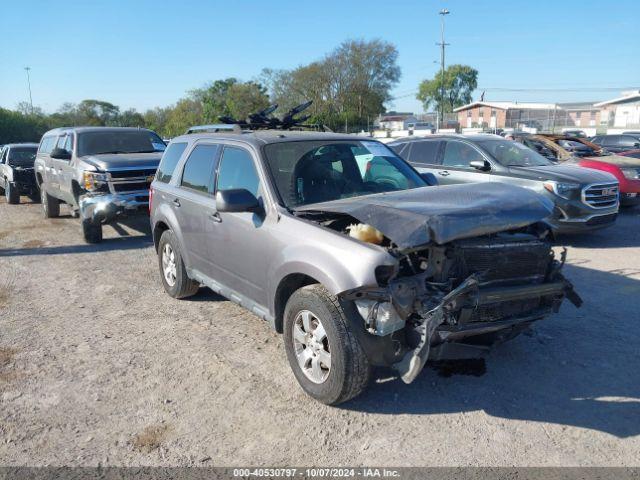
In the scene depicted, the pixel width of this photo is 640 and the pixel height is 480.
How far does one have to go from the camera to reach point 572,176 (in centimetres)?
848

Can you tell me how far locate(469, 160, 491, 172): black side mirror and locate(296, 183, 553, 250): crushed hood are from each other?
4.63 meters

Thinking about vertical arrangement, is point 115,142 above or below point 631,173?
above

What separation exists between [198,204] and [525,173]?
19.1 ft

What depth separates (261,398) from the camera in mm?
3783

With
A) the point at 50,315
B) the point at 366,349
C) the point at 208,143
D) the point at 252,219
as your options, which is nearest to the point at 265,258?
the point at 252,219

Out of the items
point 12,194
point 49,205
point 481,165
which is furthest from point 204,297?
point 12,194

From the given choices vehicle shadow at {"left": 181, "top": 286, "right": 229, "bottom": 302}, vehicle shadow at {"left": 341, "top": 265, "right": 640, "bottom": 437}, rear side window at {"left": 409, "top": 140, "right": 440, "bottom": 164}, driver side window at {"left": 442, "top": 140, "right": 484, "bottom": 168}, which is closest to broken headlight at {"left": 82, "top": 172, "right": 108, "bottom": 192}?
vehicle shadow at {"left": 181, "top": 286, "right": 229, "bottom": 302}

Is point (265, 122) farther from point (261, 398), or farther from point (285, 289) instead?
point (261, 398)

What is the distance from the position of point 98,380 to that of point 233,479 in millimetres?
1733

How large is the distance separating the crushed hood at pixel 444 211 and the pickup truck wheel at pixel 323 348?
2.00 feet

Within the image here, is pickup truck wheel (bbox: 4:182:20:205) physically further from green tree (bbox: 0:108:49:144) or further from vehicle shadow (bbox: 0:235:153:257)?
green tree (bbox: 0:108:49:144)

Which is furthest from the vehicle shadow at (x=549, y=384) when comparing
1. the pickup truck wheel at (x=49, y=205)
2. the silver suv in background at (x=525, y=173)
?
the pickup truck wheel at (x=49, y=205)

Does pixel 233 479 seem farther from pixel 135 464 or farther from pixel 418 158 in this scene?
pixel 418 158

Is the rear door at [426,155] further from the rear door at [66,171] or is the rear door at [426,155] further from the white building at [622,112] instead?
the white building at [622,112]
